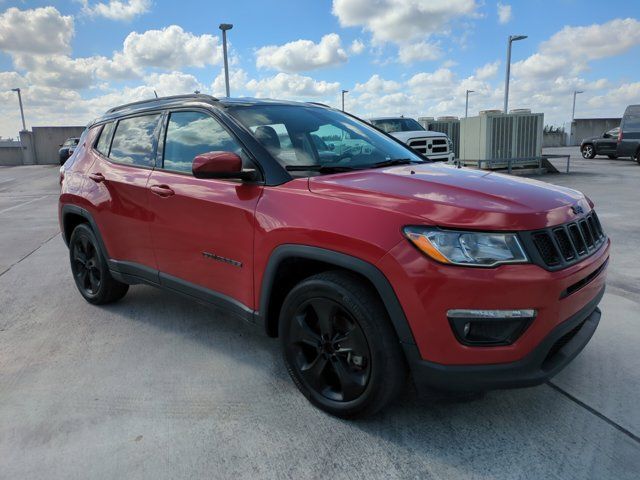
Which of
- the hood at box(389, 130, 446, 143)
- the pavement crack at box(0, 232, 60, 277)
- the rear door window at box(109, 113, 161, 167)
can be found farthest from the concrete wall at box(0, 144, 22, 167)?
the rear door window at box(109, 113, 161, 167)

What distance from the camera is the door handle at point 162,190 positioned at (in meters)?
3.40

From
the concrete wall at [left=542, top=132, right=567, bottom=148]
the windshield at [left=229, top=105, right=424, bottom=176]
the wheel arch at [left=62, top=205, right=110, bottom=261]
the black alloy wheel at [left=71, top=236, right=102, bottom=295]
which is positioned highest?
the windshield at [left=229, top=105, right=424, bottom=176]

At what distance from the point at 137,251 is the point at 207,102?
4.17ft

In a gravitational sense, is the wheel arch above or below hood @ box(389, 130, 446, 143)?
below

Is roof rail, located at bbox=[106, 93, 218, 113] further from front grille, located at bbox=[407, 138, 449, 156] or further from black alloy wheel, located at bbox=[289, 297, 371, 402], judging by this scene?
front grille, located at bbox=[407, 138, 449, 156]

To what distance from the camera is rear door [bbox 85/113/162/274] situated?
3.73 m

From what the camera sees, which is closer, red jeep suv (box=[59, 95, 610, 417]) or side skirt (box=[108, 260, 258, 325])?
red jeep suv (box=[59, 95, 610, 417])

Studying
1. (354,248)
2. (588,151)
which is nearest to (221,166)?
(354,248)

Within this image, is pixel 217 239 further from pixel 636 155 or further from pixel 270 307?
pixel 636 155

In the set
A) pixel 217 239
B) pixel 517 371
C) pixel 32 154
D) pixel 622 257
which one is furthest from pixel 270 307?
pixel 32 154

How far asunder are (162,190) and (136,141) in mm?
770

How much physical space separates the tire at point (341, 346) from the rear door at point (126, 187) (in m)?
1.51

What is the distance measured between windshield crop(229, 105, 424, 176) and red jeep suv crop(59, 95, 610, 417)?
0.05ft

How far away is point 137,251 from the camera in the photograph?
3.84 metres
